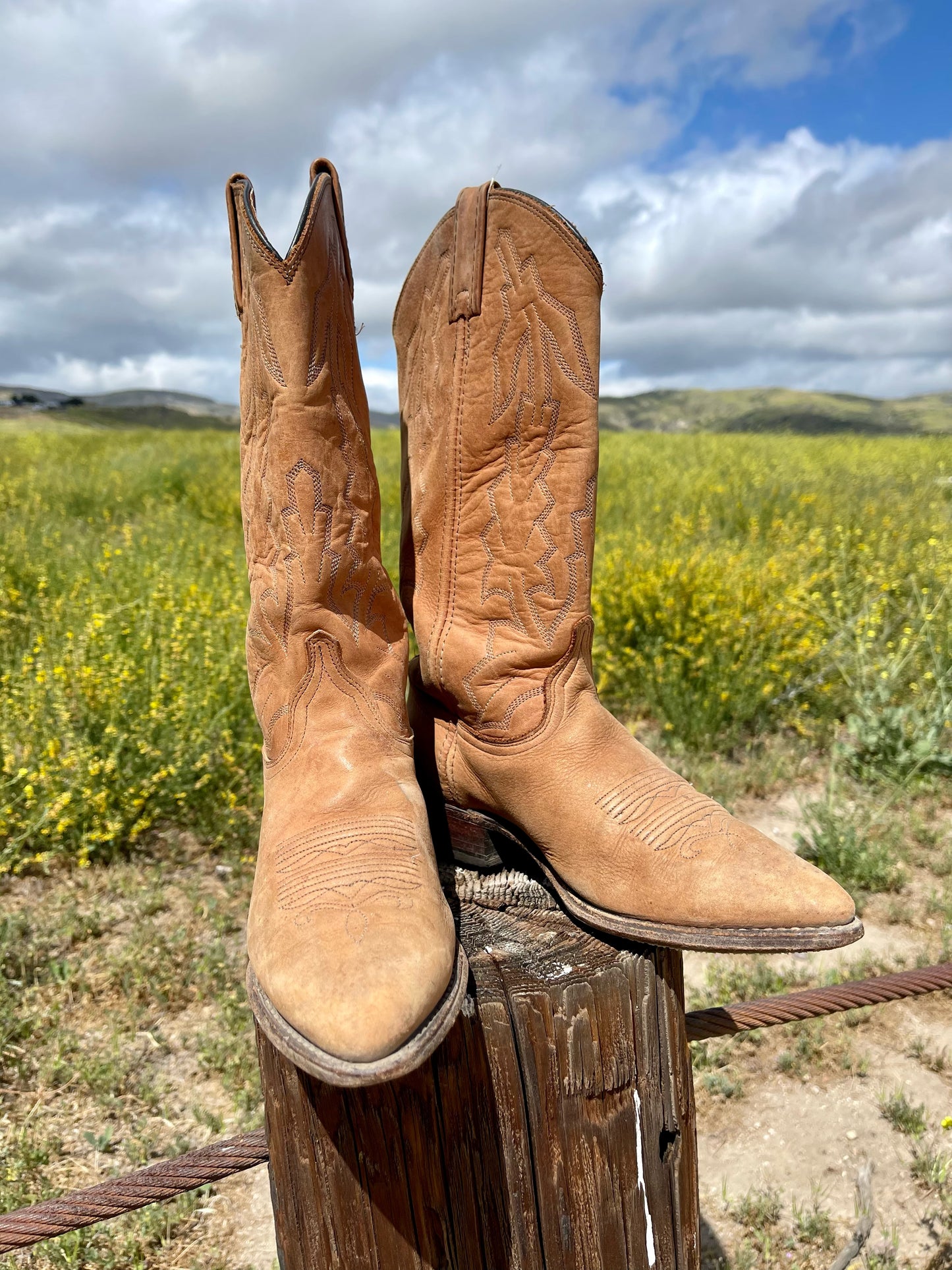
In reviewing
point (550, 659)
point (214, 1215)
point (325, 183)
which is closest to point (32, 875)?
point (214, 1215)

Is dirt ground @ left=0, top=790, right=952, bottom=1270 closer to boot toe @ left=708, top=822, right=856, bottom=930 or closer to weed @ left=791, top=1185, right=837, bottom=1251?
weed @ left=791, top=1185, right=837, bottom=1251

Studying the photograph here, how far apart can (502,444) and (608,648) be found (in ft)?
9.27

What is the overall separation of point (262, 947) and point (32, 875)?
2.04m

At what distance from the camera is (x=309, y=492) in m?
1.31

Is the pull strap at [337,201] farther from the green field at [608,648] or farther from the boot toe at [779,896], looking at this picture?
the green field at [608,648]

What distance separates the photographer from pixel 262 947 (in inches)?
42.6

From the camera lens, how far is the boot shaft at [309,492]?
4.07ft

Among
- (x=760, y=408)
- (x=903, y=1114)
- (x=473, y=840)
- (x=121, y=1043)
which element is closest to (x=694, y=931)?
(x=473, y=840)

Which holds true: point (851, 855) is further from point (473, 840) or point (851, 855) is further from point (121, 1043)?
point (121, 1043)

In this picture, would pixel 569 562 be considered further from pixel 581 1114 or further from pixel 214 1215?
pixel 214 1215

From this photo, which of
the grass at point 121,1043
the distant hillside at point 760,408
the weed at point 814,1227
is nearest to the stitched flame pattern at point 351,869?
the grass at point 121,1043

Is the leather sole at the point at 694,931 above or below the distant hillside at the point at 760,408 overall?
below

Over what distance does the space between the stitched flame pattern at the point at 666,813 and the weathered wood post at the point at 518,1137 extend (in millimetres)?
170

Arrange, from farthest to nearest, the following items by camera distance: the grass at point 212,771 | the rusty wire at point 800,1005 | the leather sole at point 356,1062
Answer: the grass at point 212,771
the rusty wire at point 800,1005
the leather sole at point 356,1062
